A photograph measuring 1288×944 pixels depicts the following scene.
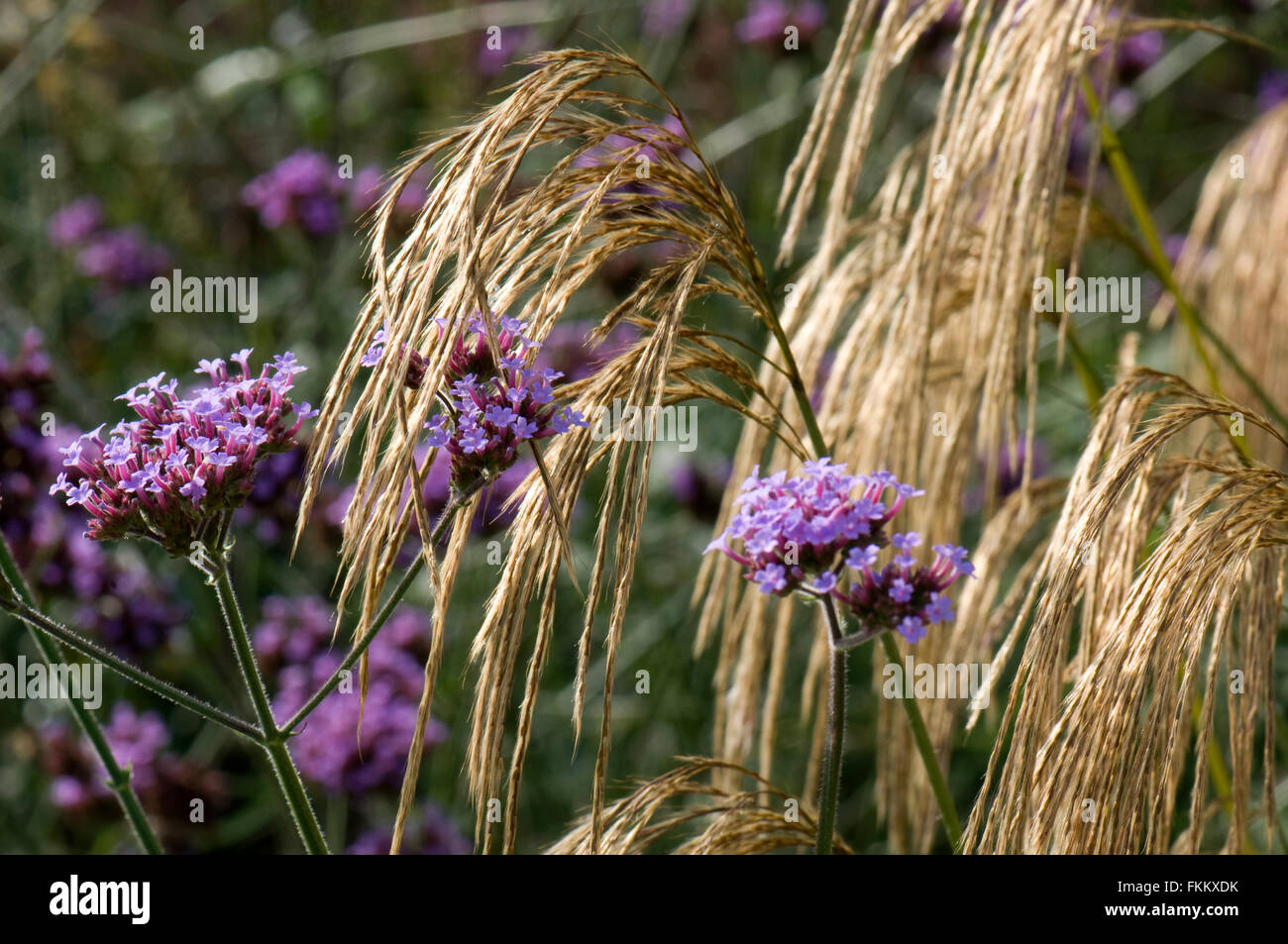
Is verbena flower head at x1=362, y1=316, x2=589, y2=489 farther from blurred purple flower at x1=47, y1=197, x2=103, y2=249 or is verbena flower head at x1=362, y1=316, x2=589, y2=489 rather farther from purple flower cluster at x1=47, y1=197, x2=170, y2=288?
blurred purple flower at x1=47, y1=197, x2=103, y2=249

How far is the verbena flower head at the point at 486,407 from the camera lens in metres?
0.94

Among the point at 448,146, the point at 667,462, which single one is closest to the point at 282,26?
the point at 667,462

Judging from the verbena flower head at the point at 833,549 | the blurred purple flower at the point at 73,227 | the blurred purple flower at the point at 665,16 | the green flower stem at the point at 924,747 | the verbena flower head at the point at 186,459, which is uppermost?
the blurred purple flower at the point at 665,16

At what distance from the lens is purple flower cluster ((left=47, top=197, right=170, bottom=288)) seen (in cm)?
318

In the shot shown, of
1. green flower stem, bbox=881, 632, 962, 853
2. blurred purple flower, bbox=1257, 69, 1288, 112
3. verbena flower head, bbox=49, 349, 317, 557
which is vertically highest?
blurred purple flower, bbox=1257, 69, 1288, 112

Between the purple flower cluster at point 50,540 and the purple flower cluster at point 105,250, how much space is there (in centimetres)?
79

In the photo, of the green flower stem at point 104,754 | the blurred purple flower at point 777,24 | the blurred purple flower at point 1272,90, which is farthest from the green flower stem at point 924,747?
the blurred purple flower at point 1272,90

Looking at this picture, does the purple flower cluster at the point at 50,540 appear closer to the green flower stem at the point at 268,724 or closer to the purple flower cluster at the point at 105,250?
the purple flower cluster at the point at 105,250

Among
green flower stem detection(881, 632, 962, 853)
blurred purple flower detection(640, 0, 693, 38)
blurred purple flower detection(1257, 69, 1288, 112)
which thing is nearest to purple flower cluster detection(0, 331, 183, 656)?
green flower stem detection(881, 632, 962, 853)

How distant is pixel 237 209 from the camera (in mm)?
3357

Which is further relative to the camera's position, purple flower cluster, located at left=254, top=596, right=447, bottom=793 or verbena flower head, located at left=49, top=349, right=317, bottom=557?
purple flower cluster, located at left=254, top=596, right=447, bottom=793

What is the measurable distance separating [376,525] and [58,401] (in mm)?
2369

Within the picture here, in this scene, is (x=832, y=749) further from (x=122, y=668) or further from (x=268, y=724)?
(x=122, y=668)

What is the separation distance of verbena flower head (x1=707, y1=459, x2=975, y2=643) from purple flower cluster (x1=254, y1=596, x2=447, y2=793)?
120 cm
